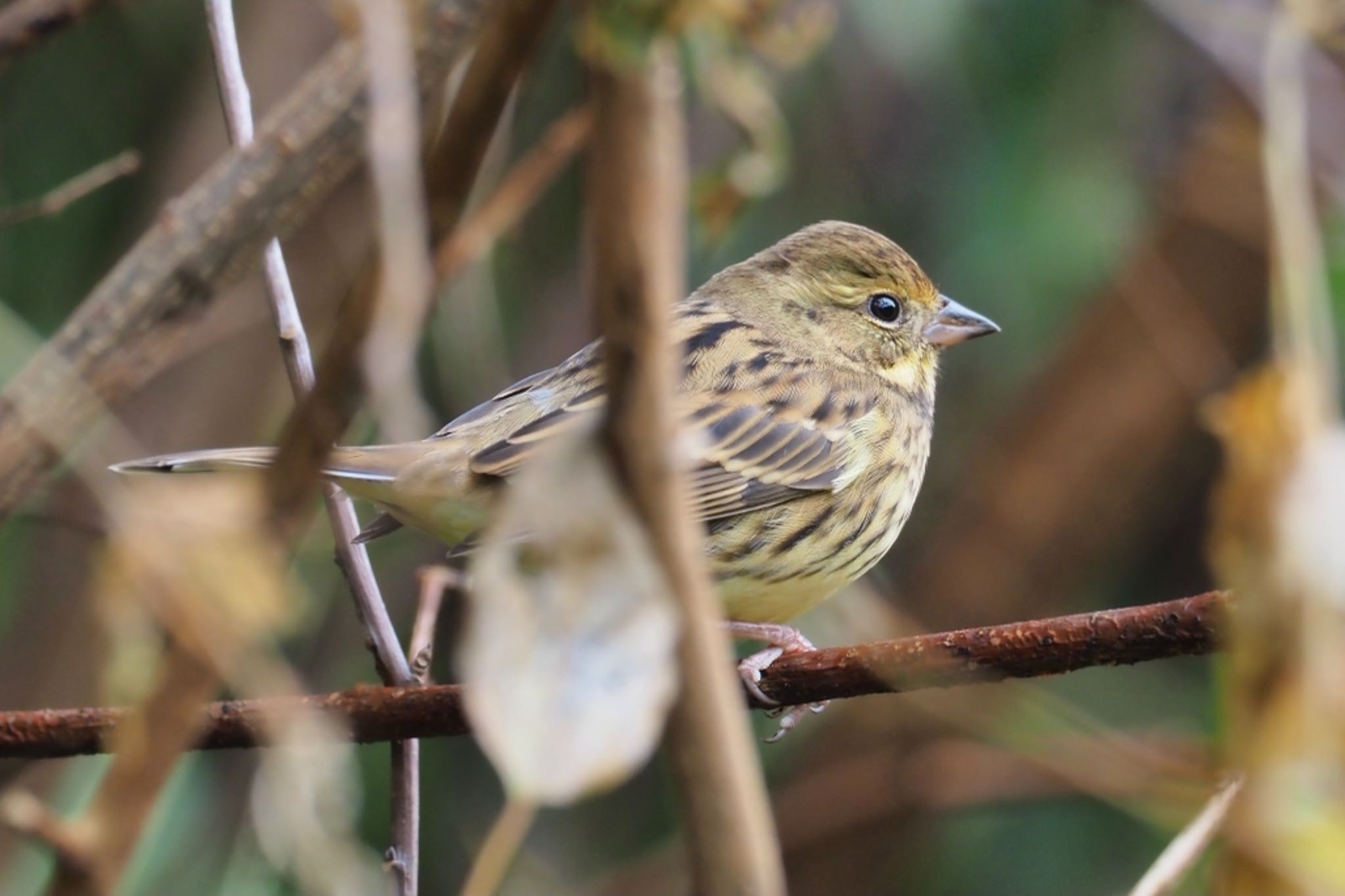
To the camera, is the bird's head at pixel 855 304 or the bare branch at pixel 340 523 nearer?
the bare branch at pixel 340 523

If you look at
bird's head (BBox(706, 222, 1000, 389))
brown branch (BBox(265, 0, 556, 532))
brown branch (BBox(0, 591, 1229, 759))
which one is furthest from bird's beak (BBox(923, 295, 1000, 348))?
brown branch (BBox(265, 0, 556, 532))

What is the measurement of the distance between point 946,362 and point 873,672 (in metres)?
4.45

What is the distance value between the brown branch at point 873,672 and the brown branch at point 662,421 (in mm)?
643

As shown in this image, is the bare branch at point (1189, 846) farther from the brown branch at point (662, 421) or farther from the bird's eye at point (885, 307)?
the bird's eye at point (885, 307)

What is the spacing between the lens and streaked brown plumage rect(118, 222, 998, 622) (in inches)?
124

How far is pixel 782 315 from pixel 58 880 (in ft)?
10.2

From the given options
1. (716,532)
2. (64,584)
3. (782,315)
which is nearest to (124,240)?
(64,584)

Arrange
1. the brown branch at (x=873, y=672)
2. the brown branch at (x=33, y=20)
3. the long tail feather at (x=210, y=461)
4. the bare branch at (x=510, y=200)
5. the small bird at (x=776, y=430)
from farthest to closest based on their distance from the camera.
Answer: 1. the small bird at (x=776, y=430)
2. the long tail feather at (x=210, y=461)
3. the brown branch at (x=873, y=672)
4. the brown branch at (x=33, y=20)
5. the bare branch at (x=510, y=200)

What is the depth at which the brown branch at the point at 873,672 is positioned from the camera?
5.70 feet

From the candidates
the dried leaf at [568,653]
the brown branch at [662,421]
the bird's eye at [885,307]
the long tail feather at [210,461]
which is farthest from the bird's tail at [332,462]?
the brown branch at [662,421]

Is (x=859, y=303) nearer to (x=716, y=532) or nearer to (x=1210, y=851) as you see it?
(x=716, y=532)

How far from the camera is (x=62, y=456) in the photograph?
1403 millimetres

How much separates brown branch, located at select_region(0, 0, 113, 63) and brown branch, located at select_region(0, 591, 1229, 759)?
0.67 metres

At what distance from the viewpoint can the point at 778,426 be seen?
3.66 meters
